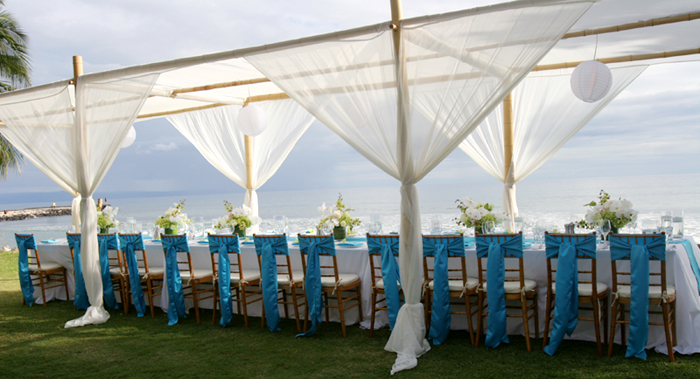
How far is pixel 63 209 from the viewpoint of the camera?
37688 mm

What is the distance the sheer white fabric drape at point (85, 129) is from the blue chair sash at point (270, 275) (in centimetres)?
186

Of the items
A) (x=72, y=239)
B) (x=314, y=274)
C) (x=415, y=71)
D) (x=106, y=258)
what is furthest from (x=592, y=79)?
(x=72, y=239)

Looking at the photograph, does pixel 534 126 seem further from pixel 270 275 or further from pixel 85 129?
pixel 85 129

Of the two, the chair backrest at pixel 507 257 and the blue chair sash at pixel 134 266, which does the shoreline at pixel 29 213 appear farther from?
the chair backrest at pixel 507 257

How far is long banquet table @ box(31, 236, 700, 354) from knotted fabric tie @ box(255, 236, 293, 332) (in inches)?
15.8

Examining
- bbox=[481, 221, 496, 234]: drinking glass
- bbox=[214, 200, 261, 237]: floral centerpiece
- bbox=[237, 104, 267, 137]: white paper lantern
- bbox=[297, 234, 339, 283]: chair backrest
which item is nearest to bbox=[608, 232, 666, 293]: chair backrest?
bbox=[481, 221, 496, 234]: drinking glass

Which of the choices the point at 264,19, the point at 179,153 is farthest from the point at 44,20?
the point at 179,153

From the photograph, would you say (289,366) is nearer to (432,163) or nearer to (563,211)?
(432,163)

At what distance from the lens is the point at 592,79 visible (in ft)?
14.5

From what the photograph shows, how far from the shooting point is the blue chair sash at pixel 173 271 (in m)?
4.93

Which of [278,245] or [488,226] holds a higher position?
[488,226]

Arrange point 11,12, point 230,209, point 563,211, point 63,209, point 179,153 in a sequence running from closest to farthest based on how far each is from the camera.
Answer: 1. point 230,209
2. point 11,12
3. point 563,211
4. point 63,209
5. point 179,153

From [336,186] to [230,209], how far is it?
3960cm

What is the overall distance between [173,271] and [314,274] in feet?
5.12
